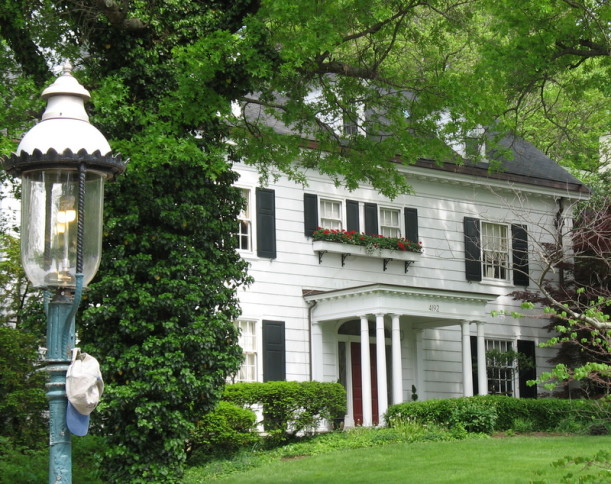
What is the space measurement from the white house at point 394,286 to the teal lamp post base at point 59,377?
13972 millimetres

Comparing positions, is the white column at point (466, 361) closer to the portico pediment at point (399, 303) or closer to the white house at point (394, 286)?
the white house at point (394, 286)

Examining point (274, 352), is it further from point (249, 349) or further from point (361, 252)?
point (361, 252)

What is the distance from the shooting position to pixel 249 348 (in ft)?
67.1

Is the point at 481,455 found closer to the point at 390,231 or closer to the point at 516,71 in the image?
the point at 516,71

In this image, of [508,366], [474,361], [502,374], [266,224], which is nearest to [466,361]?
[474,361]

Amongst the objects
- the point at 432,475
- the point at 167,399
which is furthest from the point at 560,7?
the point at 167,399

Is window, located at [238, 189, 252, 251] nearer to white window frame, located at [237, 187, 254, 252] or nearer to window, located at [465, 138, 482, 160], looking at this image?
white window frame, located at [237, 187, 254, 252]

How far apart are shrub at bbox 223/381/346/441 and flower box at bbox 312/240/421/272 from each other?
357cm

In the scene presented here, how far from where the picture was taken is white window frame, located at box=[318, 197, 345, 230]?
72.7ft

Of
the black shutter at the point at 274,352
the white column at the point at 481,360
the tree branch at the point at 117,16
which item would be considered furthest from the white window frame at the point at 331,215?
the tree branch at the point at 117,16

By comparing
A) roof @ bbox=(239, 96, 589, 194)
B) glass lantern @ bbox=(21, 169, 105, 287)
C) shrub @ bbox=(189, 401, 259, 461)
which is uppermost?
roof @ bbox=(239, 96, 589, 194)

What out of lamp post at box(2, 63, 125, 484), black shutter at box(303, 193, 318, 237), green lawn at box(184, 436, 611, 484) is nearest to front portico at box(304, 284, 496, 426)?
black shutter at box(303, 193, 318, 237)

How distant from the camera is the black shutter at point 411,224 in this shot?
923 inches

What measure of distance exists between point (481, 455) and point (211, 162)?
22.9 feet
